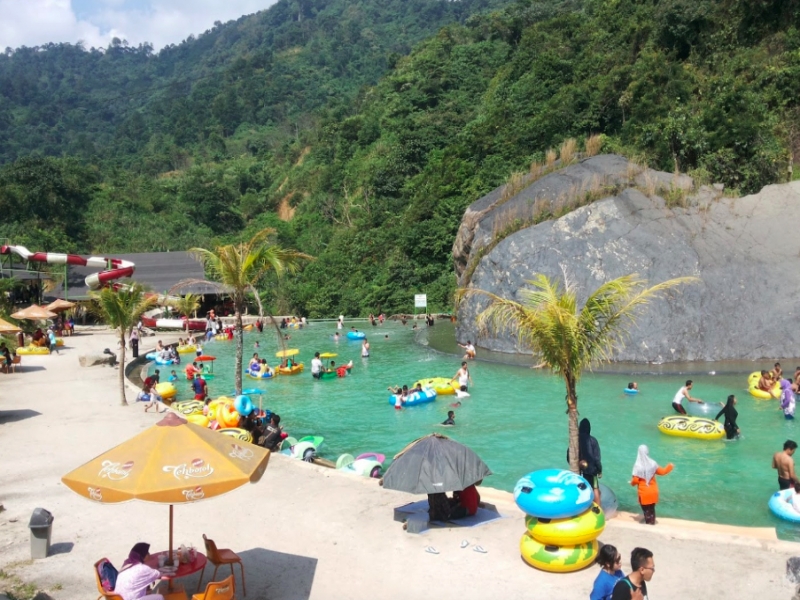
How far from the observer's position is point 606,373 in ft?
76.6

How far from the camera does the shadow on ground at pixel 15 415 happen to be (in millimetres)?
17438

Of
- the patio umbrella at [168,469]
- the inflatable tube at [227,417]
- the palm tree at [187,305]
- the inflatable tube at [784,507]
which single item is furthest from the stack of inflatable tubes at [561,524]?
the palm tree at [187,305]

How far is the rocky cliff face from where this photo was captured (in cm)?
2433

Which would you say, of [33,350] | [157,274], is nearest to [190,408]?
[33,350]

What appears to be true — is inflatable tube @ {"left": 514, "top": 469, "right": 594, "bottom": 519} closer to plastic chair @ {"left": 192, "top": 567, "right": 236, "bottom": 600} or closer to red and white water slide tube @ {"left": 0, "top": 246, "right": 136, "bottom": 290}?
plastic chair @ {"left": 192, "top": 567, "right": 236, "bottom": 600}

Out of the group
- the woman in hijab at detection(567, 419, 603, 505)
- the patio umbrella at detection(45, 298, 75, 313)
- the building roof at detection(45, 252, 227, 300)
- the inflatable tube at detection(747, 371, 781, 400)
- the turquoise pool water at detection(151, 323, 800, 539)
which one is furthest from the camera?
the building roof at detection(45, 252, 227, 300)

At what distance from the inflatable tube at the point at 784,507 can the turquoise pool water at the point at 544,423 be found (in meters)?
0.12

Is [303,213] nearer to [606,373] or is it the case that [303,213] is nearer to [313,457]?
[606,373]

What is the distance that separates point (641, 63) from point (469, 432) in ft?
96.0

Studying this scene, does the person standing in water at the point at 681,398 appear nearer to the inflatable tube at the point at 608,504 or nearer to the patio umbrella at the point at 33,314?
the inflatable tube at the point at 608,504

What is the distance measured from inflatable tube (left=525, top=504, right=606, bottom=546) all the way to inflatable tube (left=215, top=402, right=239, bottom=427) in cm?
914

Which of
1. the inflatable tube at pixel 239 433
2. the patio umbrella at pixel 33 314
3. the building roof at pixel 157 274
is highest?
the building roof at pixel 157 274

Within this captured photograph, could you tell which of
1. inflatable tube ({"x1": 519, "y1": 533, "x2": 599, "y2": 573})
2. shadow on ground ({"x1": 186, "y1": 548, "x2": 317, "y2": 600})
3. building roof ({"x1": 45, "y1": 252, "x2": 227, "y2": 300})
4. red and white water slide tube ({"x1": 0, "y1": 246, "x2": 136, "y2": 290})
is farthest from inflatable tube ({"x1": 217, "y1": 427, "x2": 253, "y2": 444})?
building roof ({"x1": 45, "y1": 252, "x2": 227, "y2": 300})

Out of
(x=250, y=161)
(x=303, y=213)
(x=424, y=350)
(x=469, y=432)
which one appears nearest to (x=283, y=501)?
(x=469, y=432)
